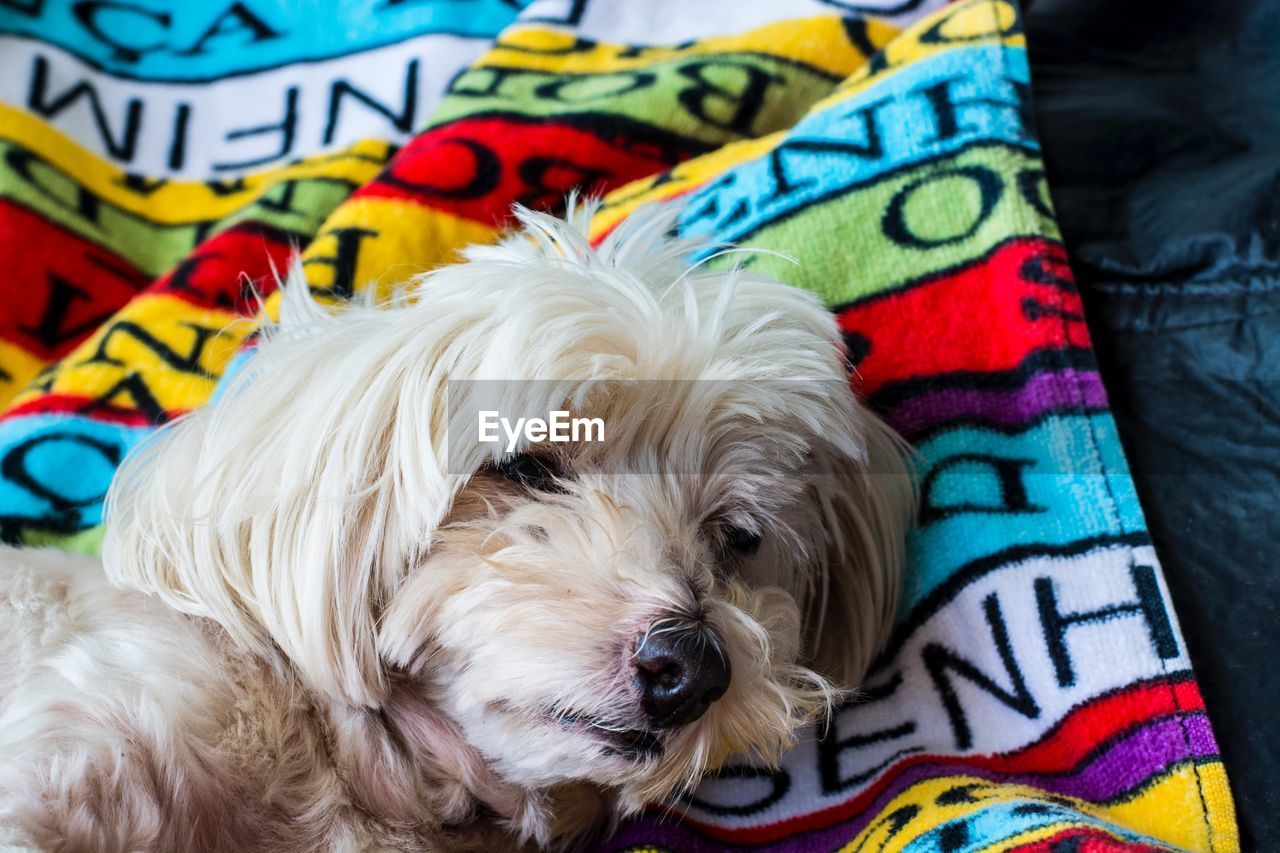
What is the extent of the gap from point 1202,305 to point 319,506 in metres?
1.23

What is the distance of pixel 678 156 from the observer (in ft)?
6.36

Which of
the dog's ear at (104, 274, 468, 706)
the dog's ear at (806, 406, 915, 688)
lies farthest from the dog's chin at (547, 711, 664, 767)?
the dog's ear at (806, 406, 915, 688)

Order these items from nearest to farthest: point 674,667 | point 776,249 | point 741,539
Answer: point 674,667
point 741,539
point 776,249

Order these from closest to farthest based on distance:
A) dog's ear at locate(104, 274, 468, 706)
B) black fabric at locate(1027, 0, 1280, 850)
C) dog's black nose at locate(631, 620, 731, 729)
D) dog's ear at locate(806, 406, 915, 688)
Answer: dog's black nose at locate(631, 620, 731, 729)
dog's ear at locate(104, 274, 468, 706)
black fabric at locate(1027, 0, 1280, 850)
dog's ear at locate(806, 406, 915, 688)

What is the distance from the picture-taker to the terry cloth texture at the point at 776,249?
4.11ft

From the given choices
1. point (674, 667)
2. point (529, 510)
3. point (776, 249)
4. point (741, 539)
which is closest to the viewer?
point (674, 667)

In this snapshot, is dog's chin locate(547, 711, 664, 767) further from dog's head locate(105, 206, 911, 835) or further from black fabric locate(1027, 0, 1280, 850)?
black fabric locate(1027, 0, 1280, 850)

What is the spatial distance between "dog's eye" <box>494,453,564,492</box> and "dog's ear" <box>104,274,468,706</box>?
85 mm

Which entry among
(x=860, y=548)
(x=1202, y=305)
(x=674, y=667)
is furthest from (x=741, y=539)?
(x=1202, y=305)

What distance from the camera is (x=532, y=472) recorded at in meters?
1.14

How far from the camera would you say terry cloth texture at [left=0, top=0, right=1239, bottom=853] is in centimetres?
125

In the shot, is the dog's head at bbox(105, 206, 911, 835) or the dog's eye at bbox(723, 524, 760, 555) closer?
the dog's head at bbox(105, 206, 911, 835)

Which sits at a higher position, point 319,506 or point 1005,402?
point 1005,402

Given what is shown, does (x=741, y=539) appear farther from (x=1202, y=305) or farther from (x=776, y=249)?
(x=1202, y=305)
